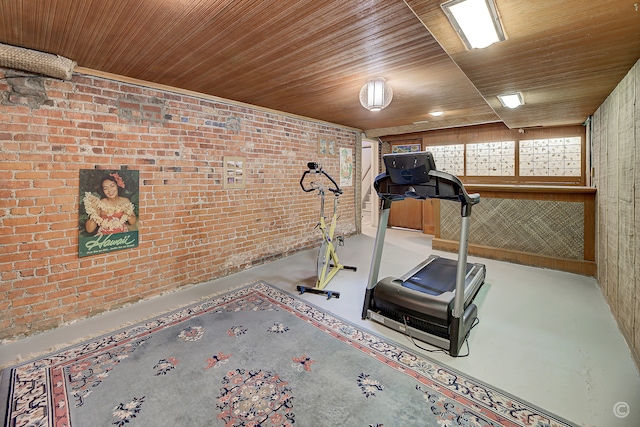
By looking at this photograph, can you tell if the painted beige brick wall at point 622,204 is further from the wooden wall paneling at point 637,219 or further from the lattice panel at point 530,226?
the lattice panel at point 530,226

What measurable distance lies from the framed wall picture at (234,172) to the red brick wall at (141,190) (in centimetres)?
8

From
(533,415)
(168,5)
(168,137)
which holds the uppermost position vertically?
(168,5)

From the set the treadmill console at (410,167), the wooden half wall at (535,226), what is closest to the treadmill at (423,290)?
the treadmill console at (410,167)

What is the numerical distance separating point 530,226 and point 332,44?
4.12m

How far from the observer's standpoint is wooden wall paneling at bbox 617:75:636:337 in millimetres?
2246

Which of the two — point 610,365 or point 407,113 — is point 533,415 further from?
point 407,113

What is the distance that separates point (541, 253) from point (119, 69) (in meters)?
5.87

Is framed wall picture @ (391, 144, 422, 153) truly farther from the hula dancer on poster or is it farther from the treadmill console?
the hula dancer on poster

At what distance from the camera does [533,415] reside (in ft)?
5.29

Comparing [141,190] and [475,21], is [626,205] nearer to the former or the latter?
[475,21]

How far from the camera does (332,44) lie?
2.24 metres

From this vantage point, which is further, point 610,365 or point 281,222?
point 281,222

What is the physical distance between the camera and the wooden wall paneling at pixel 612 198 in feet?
8.98

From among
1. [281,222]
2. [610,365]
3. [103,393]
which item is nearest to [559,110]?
[610,365]
